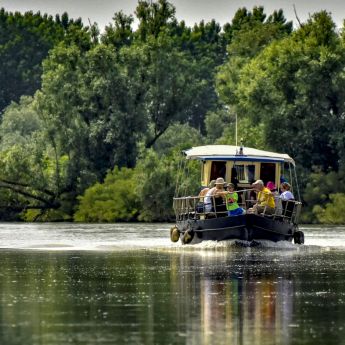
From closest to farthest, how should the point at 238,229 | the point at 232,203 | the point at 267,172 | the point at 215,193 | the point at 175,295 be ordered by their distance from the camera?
the point at 175,295
the point at 238,229
the point at 232,203
the point at 215,193
the point at 267,172

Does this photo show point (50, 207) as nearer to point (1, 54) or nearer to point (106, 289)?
point (106, 289)

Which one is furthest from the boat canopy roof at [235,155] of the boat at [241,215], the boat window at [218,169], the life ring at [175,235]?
the life ring at [175,235]

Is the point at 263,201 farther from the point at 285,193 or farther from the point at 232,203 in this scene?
the point at 285,193

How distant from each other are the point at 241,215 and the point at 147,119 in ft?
157

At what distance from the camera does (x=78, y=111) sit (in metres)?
86.8

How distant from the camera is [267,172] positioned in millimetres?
46500

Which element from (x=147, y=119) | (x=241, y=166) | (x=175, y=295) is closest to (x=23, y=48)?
(x=147, y=119)

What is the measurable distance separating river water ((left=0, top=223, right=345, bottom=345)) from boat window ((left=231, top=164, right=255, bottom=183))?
14.5 ft

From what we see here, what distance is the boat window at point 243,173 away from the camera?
46.0 m

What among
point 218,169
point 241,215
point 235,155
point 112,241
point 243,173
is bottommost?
point 112,241

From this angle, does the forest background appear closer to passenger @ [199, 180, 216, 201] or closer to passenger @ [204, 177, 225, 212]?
passenger @ [199, 180, 216, 201]

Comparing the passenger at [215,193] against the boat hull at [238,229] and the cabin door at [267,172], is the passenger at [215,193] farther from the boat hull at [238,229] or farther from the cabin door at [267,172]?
the cabin door at [267,172]

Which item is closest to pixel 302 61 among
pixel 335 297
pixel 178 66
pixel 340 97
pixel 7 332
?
pixel 340 97

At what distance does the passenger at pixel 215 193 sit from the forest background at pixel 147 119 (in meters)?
33.4
